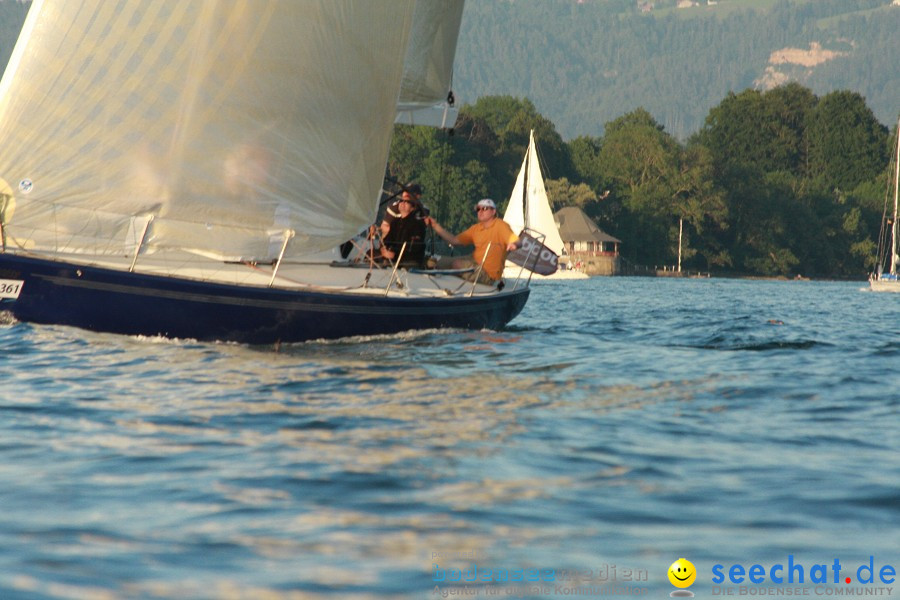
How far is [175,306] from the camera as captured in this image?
1239 centimetres

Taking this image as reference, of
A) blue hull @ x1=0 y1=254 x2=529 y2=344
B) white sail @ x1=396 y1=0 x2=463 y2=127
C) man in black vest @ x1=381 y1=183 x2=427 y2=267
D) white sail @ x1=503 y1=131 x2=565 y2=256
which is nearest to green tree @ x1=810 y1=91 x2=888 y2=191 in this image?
white sail @ x1=503 y1=131 x2=565 y2=256

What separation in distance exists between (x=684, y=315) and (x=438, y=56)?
29.0ft

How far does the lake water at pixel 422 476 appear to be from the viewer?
481cm

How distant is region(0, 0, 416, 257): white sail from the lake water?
1.52 m

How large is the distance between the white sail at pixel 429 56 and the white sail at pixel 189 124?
193 inches

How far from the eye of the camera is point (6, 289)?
1213cm

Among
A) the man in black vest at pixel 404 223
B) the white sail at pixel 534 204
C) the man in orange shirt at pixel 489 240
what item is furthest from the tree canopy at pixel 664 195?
the man in black vest at pixel 404 223

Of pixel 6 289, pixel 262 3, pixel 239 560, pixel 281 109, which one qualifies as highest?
pixel 262 3

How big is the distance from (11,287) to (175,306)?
1.64 m

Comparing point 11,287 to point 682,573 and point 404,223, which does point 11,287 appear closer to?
point 404,223

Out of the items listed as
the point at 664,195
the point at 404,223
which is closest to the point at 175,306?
the point at 404,223

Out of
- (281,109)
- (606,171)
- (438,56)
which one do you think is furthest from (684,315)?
(606,171)

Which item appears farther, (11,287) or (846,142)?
(846,142)

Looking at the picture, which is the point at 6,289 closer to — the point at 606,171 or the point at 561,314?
the point at 561,314
